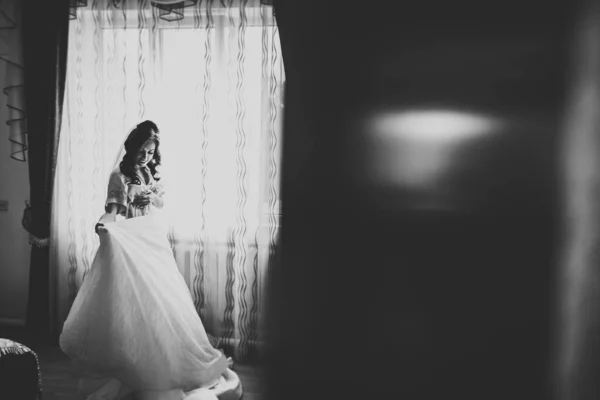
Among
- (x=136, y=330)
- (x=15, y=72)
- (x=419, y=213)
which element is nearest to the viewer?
(x=419, y=213)

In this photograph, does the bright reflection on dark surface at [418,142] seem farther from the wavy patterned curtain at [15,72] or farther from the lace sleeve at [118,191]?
the wavy patterned curtain at [15,72]

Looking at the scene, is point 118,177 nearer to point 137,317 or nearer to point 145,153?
point 145,153

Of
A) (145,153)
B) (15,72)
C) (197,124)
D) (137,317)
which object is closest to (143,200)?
(145,153)

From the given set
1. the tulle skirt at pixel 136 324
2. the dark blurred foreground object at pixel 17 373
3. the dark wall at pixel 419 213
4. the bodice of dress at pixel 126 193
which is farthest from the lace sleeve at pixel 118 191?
the dark wall at pixel 419 213

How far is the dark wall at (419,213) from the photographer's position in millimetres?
196

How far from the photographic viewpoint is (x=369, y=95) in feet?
0.76

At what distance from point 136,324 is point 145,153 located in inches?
36.6

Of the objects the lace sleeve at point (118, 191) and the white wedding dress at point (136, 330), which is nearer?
the white wedding dress at point (136, 330)

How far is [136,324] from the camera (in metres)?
2.20

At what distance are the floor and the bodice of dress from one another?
94 cm

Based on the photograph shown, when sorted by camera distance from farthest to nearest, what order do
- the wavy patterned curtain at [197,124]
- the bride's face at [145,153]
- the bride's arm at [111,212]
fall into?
the wavy patterned curtain at [197,124] → the bride's face at [145,153] → the bride's arm at [111,212]

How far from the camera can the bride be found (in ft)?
7.16

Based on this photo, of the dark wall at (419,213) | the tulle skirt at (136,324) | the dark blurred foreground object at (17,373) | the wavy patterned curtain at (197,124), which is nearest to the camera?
the dark wall at (419,213)

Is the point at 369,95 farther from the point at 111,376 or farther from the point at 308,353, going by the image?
the point at 111,376
